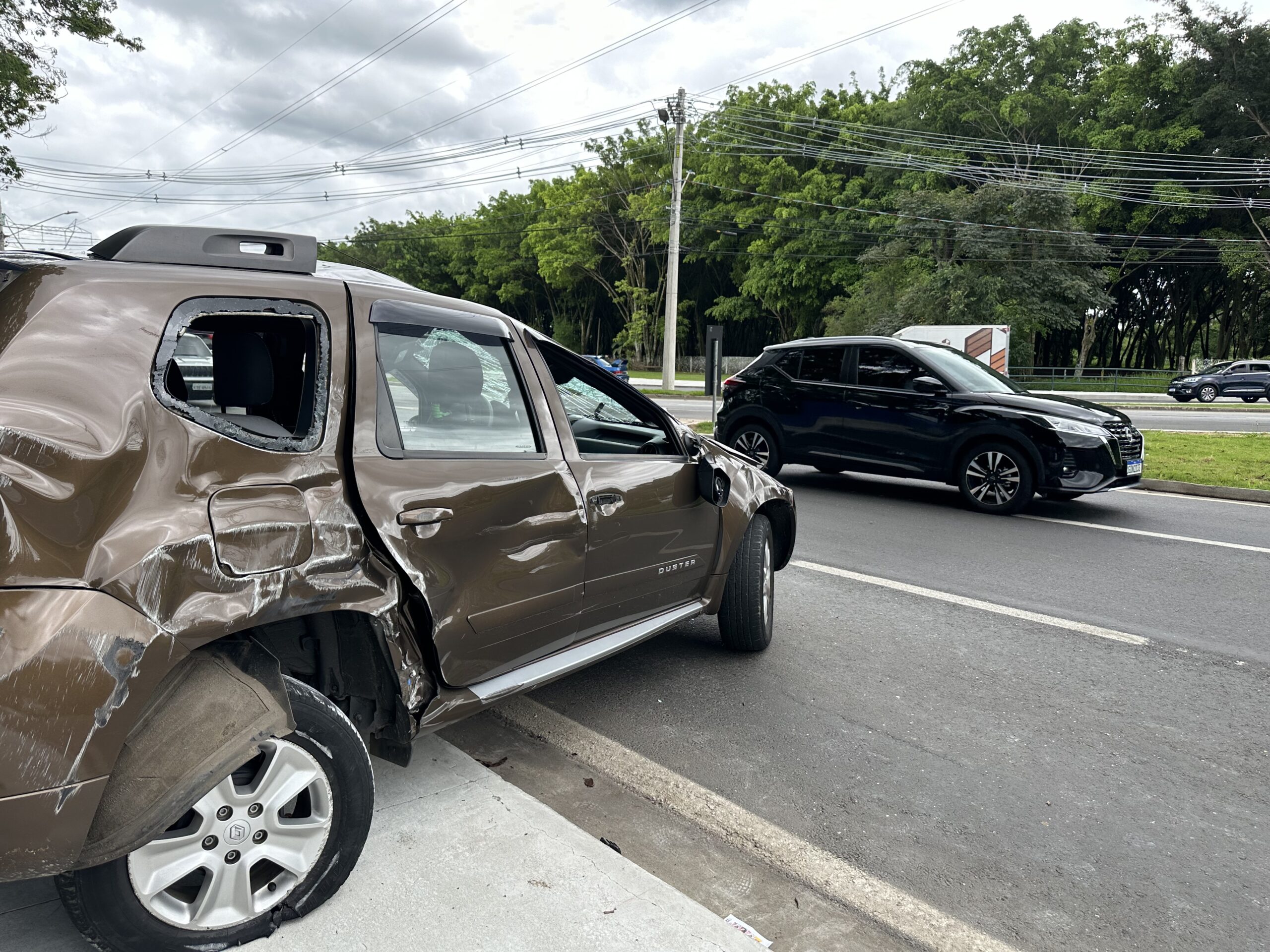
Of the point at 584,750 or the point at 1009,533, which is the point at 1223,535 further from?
the point at 584,750

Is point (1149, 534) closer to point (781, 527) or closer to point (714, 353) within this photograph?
point (781, 527)

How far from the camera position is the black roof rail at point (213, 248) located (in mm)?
2297

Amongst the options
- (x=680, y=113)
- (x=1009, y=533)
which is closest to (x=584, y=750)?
(x=1009, y=533)

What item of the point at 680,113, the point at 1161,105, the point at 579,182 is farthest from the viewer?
the point at 579,182

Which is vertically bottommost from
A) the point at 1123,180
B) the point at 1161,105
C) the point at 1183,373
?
the point at 1183,373

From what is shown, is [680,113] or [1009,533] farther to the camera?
[680,113]

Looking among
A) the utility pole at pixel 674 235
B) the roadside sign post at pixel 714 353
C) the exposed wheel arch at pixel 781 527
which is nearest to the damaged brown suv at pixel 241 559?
the exposed wheel arch at pixel 781 527

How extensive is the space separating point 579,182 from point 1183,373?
99.2 ft

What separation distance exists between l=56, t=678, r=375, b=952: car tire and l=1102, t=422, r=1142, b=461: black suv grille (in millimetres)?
8099

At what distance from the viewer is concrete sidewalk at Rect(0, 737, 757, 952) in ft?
7.32

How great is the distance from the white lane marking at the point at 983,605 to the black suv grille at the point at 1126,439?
3745 millimetres

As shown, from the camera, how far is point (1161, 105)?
35.2 meters

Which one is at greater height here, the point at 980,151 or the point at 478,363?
the point at 980,151

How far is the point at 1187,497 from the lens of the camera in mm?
9766
